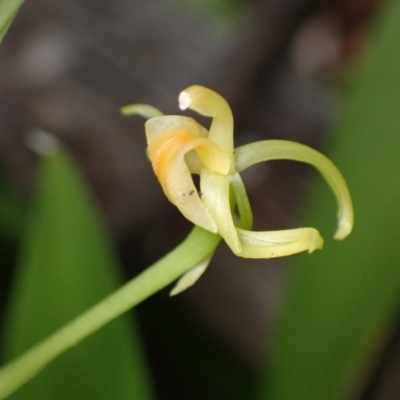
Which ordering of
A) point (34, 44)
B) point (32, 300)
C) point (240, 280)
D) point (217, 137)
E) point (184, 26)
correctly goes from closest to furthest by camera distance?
point (217, 137) → point (32, 300) → point (240, 280) → point (34, 44) → point (184, 26)

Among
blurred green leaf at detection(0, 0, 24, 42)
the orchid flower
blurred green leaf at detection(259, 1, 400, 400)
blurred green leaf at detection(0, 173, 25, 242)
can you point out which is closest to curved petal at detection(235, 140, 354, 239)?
the orchid flower

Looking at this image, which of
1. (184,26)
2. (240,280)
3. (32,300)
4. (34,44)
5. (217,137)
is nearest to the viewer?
(217,137)

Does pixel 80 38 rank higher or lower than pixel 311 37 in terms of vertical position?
lower

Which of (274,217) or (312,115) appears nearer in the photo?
(274,217)

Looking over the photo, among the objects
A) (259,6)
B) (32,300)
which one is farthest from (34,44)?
(32,300)

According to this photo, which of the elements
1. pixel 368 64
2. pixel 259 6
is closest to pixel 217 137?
pixel 368 64

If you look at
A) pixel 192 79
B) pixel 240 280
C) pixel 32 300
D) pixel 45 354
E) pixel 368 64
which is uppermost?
pixel 368 64

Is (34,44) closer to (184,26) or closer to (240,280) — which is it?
(184,26)
